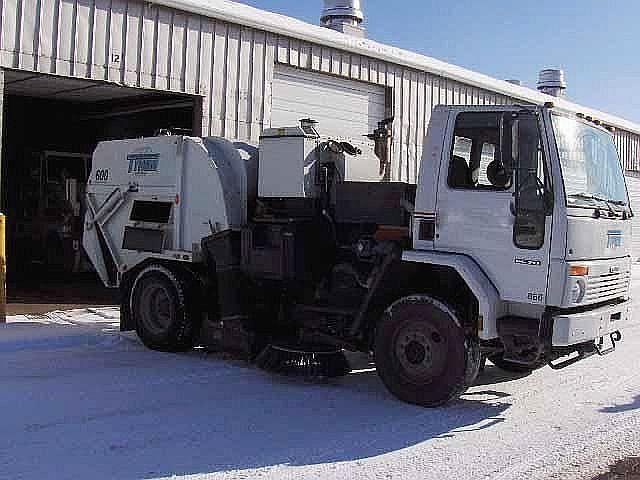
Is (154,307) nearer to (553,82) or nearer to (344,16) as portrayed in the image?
(344,16)

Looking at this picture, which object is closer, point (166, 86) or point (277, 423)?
point (277, 423)

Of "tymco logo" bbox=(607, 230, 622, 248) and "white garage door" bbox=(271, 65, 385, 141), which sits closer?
"tymco logo" bbox=(607, 230, 622, 248)

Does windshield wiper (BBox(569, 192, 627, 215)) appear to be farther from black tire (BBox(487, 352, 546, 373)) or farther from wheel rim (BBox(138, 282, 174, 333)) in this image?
wheel rim (BBox(138, 282, 174, 333))

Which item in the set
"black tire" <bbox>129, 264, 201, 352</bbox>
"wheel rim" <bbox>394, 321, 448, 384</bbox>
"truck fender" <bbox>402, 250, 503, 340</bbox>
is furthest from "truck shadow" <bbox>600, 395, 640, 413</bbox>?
"black tire" <bbox>129, 264, 201, 352</bbox>

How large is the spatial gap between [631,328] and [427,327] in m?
6.68

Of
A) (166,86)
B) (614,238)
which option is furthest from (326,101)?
(614,238)

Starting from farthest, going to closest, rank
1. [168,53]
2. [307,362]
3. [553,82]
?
[553,82] → [168,53] → [307,362]

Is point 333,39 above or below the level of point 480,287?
above

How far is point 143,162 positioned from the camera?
31.0 ft

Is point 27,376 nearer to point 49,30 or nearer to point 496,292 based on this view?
point 496,292

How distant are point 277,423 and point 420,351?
1.48 metres

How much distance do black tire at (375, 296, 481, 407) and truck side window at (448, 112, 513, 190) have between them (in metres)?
1.09

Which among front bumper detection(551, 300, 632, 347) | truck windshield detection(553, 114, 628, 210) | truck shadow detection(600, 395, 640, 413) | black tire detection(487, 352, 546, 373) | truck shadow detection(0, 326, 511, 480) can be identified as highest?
truck windshield detection(553, 114, 628, 210)

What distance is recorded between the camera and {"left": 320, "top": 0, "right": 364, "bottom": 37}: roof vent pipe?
17.2m
